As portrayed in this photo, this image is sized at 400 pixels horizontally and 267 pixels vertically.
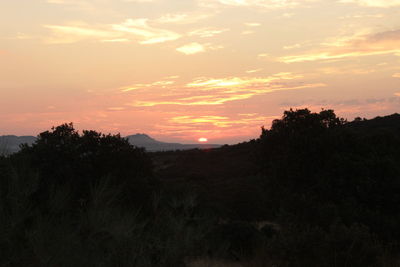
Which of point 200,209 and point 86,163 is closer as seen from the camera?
point 86,163

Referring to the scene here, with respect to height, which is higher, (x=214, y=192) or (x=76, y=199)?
(x=76, y=199)

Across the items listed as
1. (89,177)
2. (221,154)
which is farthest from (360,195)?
(221,154)

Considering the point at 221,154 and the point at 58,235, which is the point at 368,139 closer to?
the point at 58,235

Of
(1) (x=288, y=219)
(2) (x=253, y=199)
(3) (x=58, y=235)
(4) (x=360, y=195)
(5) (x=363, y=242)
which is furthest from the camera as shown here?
(2) (x=253, y=199)

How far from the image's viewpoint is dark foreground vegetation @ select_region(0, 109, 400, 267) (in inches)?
358

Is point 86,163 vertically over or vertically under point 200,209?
over

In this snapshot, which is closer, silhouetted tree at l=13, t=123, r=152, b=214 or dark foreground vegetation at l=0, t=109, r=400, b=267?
dark foreground vegetation at l=0, t=109, r=400, b=267

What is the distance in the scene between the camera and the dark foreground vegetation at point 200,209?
909 cm

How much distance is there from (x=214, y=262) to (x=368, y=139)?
11438 mm

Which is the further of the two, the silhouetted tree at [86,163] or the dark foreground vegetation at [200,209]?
the silhouetted tree at [86,163]

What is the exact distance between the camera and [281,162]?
2008cm

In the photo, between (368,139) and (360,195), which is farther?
(368,139)

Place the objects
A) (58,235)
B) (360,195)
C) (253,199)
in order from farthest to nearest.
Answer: (253,199) < (360,195) < (58,235)

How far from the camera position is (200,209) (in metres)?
20.4
